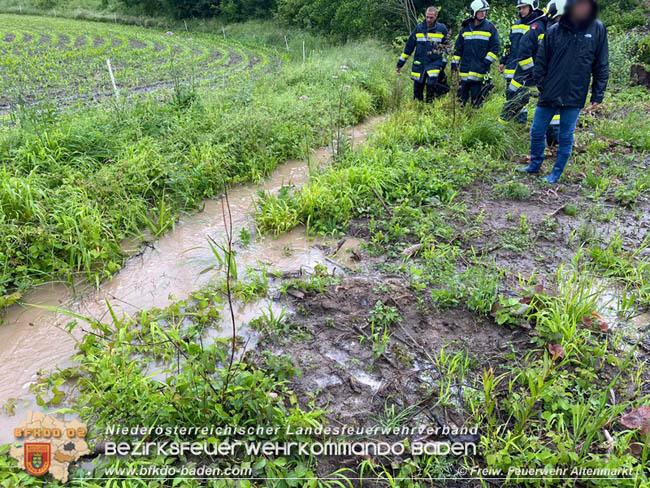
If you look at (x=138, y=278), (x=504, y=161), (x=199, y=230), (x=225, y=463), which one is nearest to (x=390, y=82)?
(x=504, y=161)

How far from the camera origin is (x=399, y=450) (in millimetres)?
2207

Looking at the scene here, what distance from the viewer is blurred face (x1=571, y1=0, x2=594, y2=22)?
431 centimetres

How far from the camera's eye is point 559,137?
4.94 metres

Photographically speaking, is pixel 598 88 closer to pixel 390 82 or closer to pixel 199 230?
pixel 199 230

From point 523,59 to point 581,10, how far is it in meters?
1.47

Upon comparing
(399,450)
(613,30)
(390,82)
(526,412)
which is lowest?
(399,450)

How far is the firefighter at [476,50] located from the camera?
266 inches

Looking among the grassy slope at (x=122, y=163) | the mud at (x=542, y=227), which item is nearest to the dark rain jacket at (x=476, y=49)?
the grassy slope at (x=122, y=163)

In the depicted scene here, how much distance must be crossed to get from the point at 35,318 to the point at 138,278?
0.85 m

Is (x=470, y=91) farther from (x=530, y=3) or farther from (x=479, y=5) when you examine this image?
(x=530, y=3)

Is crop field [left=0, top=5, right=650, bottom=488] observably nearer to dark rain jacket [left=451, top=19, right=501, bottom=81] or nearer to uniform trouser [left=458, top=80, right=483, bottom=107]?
uniform trouser [left=458, top=80, right=483, bottom=107]

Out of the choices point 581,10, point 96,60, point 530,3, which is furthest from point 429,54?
point 96,60

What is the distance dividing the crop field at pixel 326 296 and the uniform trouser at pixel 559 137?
0.81 feet

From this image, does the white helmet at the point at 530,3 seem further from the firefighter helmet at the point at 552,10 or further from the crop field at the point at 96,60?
the crop field at the point at 96,60
